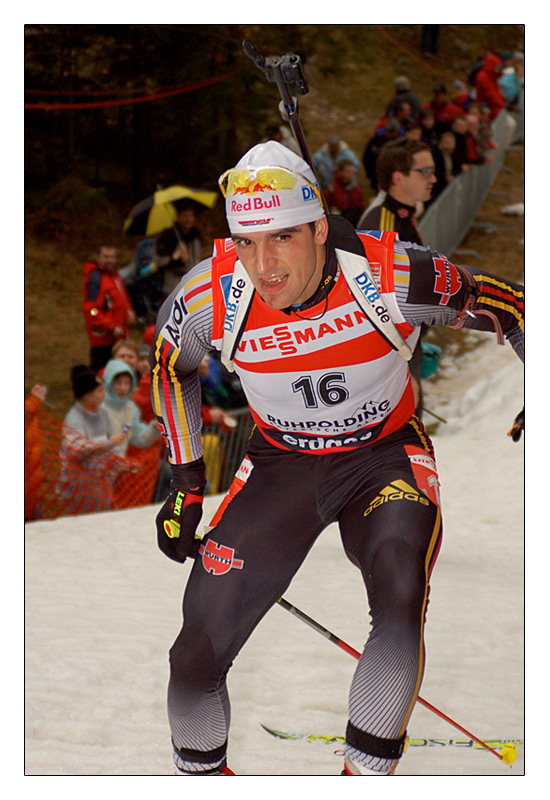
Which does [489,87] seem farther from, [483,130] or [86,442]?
[86,442]

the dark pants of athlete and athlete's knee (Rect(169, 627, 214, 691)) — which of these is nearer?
the dark pants of athlete

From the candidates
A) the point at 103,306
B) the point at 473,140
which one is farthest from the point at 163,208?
the point at 473,140

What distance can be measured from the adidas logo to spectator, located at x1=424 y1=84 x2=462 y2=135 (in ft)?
35.6

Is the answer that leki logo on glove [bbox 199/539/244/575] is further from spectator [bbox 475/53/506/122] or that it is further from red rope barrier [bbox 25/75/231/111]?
spectator [bbox 475/53/506/122]

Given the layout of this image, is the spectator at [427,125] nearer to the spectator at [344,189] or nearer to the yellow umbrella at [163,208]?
the spectator at [344,189]

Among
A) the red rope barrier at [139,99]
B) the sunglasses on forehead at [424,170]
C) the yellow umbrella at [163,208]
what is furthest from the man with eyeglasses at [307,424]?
the red rope barrier at [139,99]

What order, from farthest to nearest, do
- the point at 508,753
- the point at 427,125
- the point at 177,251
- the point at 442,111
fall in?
the point at 442,111, the point at 427,125, the point at 177,251, the point at 508,753

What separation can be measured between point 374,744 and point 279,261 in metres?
1.65

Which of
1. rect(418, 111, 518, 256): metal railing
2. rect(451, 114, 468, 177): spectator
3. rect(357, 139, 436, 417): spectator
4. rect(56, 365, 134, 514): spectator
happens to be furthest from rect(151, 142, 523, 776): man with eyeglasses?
rect(451, 114, 468, 177): spectator

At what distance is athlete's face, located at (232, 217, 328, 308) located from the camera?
333 cm

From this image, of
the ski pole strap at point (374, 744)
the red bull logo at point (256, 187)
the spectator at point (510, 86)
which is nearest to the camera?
the ski pole strap at point (374, 744)

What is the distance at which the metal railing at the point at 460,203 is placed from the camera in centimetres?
1252

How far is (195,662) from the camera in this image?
11.0 feet

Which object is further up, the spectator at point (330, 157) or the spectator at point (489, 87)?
the spectator at point (489, 87)
